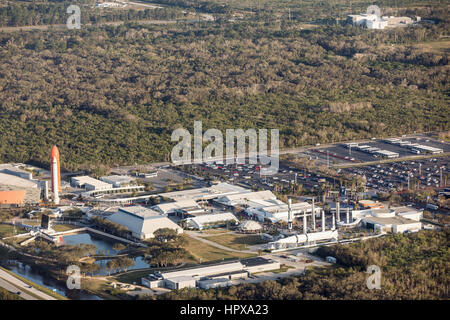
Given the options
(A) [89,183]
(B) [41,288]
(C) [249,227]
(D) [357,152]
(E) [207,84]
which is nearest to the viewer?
Answer: (B) [41,288]

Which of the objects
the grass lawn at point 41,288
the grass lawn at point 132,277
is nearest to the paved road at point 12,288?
the grass lawn at point 41,288

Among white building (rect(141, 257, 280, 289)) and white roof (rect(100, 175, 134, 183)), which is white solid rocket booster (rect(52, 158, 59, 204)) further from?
white building (rect(141, 257, 280, 289))

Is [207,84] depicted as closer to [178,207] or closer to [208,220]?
[178,207]

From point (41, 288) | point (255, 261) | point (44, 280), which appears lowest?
point (44, 280)

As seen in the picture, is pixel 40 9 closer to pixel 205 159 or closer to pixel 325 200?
pixel 205 159

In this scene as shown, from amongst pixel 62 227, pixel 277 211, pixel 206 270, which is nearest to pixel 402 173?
pixel 277 211

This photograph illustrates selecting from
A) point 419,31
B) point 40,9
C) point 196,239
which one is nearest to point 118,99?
point 196,239

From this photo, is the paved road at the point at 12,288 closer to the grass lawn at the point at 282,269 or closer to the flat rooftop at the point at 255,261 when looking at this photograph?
the flat rooftop at the point at 255,261
